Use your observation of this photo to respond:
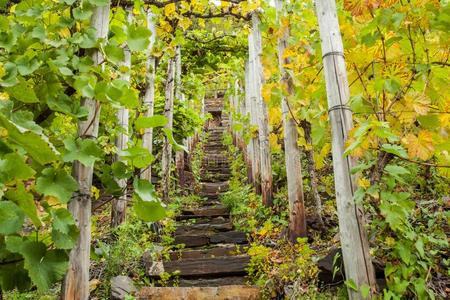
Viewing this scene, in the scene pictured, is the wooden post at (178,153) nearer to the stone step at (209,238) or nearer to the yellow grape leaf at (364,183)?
the stone step at (209,238)

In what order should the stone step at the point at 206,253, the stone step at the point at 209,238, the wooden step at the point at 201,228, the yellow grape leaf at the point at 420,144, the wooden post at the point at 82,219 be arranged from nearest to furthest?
1. the wooden post at the point at 82,219
2. the yellow grape leaf at the point at 420,144
3. the stone step at the point at 206,253
4. the stone step at the point at 209,238
5. the wooden step at the point at 201,228

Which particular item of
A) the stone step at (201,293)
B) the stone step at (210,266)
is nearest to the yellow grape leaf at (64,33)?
the stone step at (201,293)

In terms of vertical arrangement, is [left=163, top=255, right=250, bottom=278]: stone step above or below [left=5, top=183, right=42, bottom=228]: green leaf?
below

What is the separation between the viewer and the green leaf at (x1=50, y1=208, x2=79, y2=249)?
1.18 meters

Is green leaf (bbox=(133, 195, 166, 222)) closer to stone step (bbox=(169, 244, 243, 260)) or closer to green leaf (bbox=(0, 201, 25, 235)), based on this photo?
green leaf (bbox=(0, 201, 25, 235))

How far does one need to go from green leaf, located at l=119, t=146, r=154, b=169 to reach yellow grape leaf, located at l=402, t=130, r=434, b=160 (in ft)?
4.60

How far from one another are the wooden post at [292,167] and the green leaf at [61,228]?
120 inches

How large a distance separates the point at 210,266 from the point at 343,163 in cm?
248

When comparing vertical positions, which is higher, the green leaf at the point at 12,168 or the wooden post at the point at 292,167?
the wooden post at the point at 292,167

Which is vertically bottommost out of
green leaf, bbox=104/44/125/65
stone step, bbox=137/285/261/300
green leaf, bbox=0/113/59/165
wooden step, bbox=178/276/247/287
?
stone step, bbox=137/285/261/300

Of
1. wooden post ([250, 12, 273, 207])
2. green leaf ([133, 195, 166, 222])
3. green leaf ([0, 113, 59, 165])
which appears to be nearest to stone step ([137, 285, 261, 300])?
green leaf ([133, 195, 166, 222])

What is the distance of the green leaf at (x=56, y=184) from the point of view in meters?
1.18

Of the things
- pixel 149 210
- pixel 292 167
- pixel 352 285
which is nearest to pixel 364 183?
pixel 352 285

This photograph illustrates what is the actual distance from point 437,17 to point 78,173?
2145 millimetres
